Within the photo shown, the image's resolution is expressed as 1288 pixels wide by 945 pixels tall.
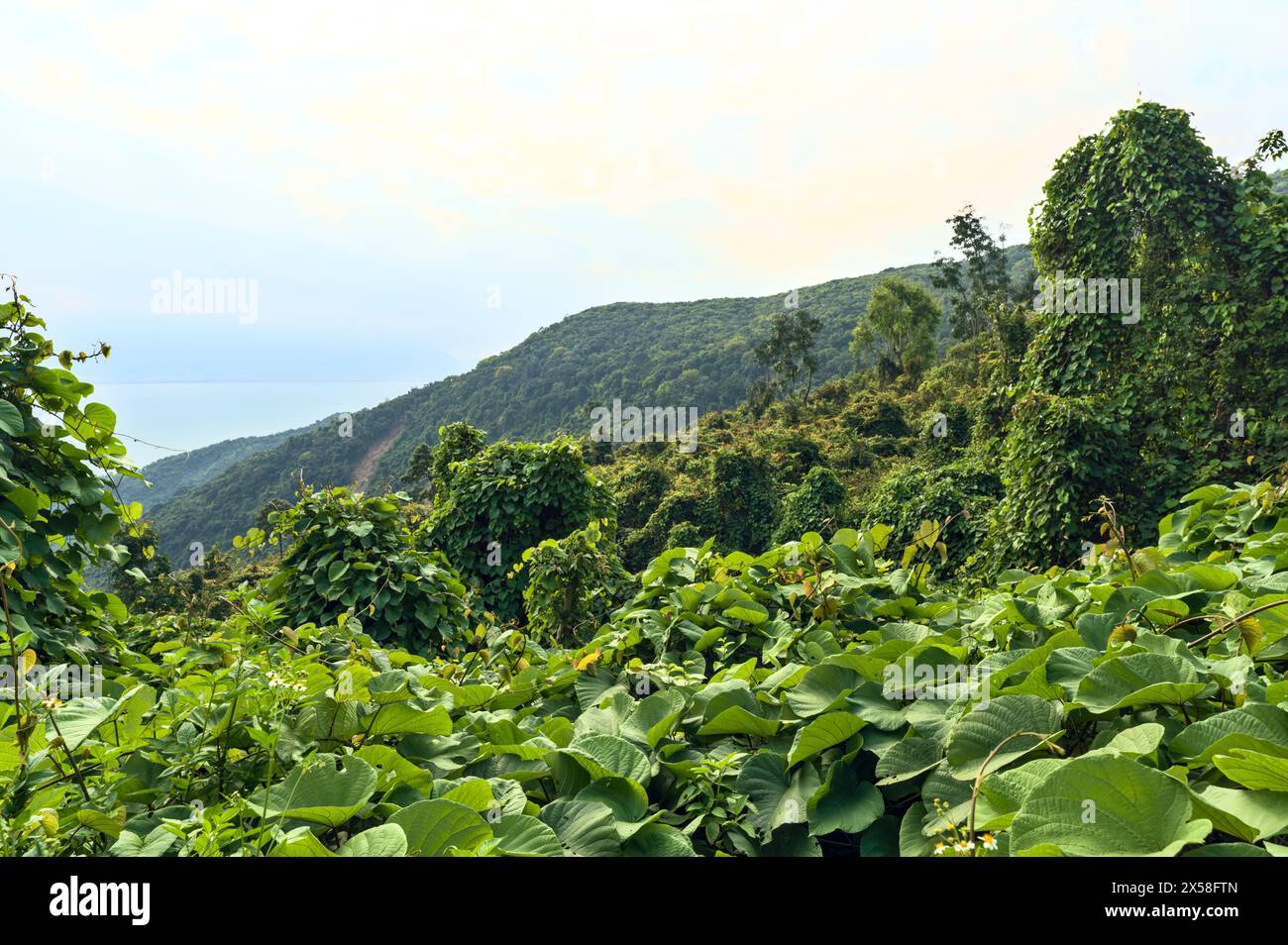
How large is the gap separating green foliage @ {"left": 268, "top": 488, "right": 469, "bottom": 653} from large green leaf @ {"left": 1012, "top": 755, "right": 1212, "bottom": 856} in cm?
358

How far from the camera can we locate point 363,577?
419 centimetres

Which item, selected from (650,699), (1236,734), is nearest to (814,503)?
(650,699)

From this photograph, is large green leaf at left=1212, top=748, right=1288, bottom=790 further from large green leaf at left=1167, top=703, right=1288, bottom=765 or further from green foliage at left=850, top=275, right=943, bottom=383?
green foliage at left=850, top=275, right=943, bottom=383

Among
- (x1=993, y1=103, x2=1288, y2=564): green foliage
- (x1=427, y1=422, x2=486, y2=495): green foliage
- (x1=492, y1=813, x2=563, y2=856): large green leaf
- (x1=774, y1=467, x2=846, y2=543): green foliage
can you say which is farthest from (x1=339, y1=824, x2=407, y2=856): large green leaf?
(x1=774, y1=467, x2=846, y2=543): green foliage

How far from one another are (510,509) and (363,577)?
141 inches

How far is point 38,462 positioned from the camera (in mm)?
2258

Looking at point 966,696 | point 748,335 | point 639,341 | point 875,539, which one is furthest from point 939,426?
point 639,341

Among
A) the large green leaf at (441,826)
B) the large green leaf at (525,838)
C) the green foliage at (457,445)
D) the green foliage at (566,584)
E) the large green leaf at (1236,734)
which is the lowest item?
the green foliage at (566,584)

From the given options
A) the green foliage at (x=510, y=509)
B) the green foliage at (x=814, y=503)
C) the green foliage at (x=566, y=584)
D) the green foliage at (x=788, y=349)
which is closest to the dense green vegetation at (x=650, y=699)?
the green foliage at (x=566, y=584)

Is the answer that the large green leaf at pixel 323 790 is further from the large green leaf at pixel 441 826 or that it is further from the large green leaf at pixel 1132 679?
the large green leaf at pixel 1132 679

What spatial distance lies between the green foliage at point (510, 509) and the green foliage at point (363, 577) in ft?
10.5

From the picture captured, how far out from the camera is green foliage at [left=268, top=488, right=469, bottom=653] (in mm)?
4148

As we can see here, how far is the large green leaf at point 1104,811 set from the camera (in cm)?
74
